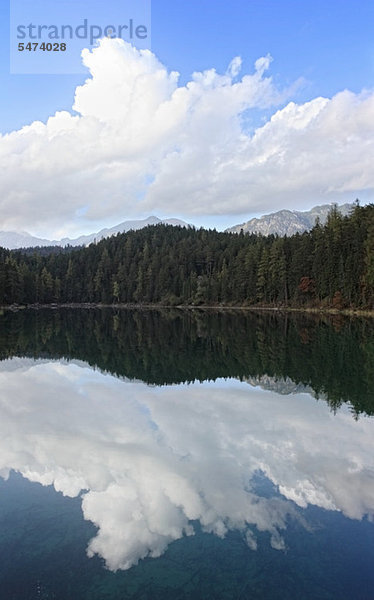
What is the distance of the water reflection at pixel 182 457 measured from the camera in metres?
9.85

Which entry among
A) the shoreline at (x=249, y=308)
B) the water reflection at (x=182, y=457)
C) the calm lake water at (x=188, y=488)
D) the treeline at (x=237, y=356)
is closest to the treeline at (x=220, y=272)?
the shoreline at (x=249, y=308)

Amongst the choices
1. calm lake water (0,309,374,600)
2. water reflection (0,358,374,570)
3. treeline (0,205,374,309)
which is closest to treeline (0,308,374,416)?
calm lake water (0,309,374,600)

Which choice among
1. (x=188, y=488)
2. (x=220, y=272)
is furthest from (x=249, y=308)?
(x=188, y=488)

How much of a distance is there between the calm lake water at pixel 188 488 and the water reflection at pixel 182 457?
0.05 metres

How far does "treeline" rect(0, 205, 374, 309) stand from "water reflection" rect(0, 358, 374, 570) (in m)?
62.7

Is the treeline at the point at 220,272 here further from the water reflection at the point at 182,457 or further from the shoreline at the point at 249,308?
the water reflection at the point at 182,457

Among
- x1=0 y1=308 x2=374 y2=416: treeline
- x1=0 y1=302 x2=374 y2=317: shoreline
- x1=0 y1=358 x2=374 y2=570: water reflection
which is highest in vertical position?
x1=0 y1=358 x2=374 y2=570: water reflection

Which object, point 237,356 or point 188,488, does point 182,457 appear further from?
point 237,356

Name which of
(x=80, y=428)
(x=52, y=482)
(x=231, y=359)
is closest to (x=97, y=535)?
(x=52, y=482)

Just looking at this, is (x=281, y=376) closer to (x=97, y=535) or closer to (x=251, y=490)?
(x=251, y=490)

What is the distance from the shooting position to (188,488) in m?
11.3

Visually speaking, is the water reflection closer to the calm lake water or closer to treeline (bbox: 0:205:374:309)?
the calm lake water

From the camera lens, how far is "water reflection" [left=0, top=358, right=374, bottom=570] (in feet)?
32.3

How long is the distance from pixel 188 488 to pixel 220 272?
12355cm
